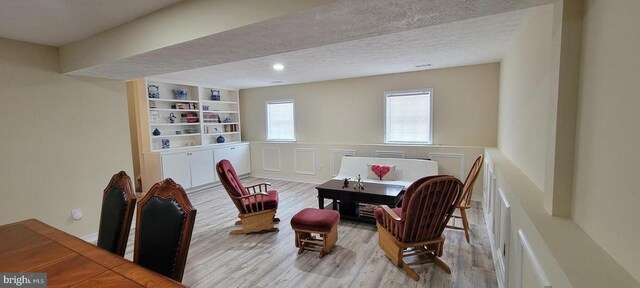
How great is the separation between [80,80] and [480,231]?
5162mm

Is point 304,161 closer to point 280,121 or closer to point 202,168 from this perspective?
point 280,121

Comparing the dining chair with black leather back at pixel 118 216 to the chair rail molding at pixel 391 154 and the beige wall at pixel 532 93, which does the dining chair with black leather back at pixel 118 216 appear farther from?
the chair rail molding at pixel 391 154

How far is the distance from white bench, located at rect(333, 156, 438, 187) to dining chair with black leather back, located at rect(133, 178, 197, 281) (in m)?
3.50

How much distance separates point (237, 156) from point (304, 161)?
171cm

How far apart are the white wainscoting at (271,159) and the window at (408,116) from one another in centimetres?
265

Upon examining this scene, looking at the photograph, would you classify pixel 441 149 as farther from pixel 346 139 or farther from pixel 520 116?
pixel 520 116

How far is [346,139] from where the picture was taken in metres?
5.93

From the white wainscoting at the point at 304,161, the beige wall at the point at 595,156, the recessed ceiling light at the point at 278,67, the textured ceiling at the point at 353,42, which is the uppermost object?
the recessed ceiling light at the point at 278,67

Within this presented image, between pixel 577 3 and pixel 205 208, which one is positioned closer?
pixel 577 3

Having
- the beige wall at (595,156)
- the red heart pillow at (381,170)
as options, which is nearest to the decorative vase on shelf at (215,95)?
the red heart pillow at (381,170)

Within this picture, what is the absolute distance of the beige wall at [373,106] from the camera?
4.59m

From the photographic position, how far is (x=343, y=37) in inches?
77.6

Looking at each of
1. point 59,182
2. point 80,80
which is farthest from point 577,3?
point 59,182

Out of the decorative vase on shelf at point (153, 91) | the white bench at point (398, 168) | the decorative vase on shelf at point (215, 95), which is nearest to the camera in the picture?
the white bench at point (398, 168)
